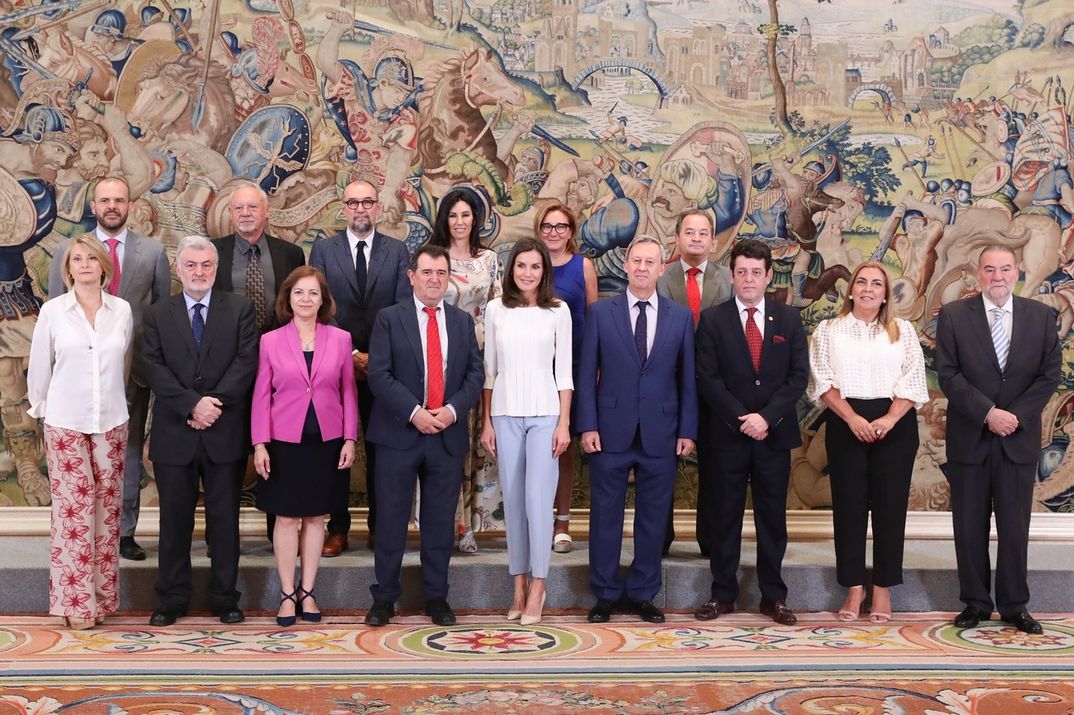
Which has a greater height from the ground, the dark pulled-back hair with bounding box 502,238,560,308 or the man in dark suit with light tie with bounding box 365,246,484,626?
the dark pulled-back hair with bounding box 502,238,560,308

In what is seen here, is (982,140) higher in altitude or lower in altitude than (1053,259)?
higher

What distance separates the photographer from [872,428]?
16.2 ft

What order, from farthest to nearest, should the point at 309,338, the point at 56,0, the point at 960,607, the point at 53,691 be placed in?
the point at 56,0 < the point at 960,607 < the point at 309,338 < the point at 53,691

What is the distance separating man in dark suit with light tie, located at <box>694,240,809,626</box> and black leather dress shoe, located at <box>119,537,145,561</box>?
99.6 inches

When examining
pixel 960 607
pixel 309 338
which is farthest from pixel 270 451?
pixel 960 607

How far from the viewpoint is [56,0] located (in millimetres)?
5867

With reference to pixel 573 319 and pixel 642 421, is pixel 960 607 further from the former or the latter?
pixel 573 319

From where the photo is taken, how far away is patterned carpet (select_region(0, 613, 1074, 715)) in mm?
3885

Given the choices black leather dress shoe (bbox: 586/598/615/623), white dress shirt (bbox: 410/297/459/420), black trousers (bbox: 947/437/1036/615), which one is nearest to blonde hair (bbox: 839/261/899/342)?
black trousers (bbox: 947/437/1036/615)

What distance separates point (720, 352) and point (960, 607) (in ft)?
5.46

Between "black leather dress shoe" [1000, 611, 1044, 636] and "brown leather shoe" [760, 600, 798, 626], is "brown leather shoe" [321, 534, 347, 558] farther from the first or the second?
"black leather dress shoe" [1000, 611, 1044, 636]

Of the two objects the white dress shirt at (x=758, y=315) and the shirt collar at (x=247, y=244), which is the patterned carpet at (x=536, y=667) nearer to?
the white dress shirt at (x=758, y=315)

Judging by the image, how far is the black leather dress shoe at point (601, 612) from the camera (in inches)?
195

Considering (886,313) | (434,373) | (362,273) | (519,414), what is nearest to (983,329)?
(886,313)
